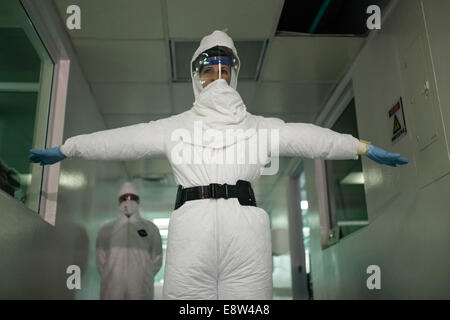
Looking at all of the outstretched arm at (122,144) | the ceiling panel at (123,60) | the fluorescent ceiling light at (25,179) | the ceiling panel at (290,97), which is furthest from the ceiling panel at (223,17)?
the fluorescent ceiling light at (25,179)

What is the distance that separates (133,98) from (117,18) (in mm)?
1038

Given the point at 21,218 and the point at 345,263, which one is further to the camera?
the point at 345,263

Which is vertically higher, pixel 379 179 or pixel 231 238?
pixel 379 179

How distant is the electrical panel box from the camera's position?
6.47 feet

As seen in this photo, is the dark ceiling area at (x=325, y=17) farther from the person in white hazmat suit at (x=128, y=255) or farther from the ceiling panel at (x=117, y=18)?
the person in white hazmat suit at (x=128, y=255)

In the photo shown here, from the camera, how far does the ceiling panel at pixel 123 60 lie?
2.83 m

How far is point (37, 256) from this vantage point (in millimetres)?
2260

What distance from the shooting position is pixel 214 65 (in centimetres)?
183

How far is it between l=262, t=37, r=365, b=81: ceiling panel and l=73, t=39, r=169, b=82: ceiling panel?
0.75 meters

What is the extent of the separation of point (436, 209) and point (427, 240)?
18 cm

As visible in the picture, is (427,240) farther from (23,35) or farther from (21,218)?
(23,35)

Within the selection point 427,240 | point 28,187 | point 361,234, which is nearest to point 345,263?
point 361,234

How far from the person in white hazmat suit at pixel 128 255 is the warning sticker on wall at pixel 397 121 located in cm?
197

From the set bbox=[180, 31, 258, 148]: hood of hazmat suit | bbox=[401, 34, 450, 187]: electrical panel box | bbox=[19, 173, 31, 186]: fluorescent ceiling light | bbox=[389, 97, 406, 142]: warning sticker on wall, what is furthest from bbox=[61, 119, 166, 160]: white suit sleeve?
bbox=[389, 97, 406, 142]: warning sticker on wall
